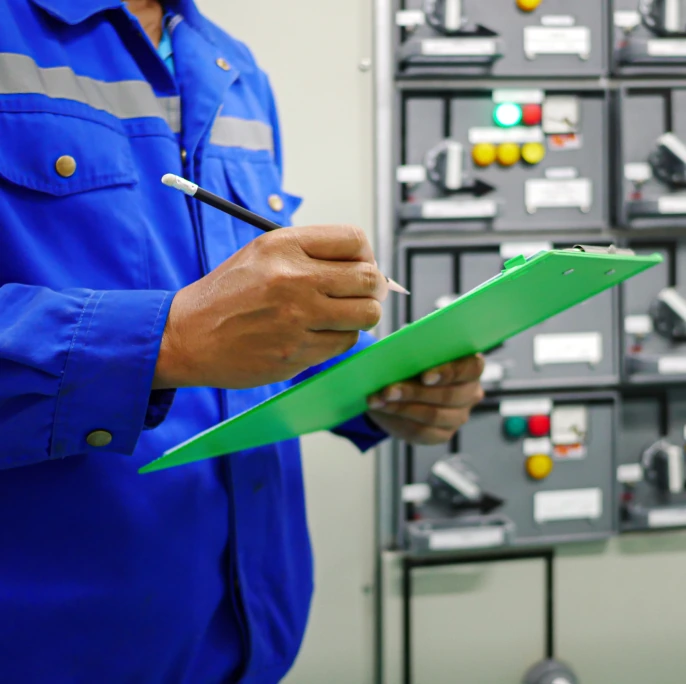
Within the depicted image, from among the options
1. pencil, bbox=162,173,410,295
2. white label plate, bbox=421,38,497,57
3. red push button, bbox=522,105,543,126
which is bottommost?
pencil, bbox=162,173,410,295

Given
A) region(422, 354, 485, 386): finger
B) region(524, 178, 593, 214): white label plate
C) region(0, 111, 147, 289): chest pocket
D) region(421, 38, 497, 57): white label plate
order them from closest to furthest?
region(0, 111, 147, 289): chest pocket → region(422, 354, 485, 386): finger → region(421, 38, 497, 57): white label plate → region(524, 178, 593, 214): white label plate

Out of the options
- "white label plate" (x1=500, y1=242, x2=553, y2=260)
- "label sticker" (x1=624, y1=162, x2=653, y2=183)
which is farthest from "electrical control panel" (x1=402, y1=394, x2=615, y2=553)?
"label sticker" (x1=624, y1=162, x2=653, y2=183)

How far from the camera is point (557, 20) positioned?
1.50m

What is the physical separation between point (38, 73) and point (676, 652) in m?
1.69

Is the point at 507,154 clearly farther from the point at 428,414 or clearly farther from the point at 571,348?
the point at 428,414

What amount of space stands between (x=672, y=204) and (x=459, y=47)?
0.53 m

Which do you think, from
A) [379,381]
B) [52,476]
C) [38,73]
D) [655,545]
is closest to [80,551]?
[52,476]

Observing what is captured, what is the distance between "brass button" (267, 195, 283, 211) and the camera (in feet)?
3.16

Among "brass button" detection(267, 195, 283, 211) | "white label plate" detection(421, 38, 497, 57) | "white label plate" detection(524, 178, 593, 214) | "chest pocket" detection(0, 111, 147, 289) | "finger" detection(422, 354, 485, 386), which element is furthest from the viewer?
"white label plate" detection(524, 178, 593, 214)

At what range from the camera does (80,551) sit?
0.71 metres

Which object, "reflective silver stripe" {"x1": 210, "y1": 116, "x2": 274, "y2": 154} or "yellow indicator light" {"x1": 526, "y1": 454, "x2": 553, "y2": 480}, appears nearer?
"reflective silver stripe" {"x1": 210, "y1": 116, "x2": 274, "y2": 154}

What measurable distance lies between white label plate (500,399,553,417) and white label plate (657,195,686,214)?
1.45 feet

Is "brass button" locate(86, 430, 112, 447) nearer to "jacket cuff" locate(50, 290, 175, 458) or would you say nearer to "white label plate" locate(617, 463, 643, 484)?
"jacket cuff" locate(50, 290, 175, 458)

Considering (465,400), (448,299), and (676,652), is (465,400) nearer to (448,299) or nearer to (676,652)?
(448,299)
